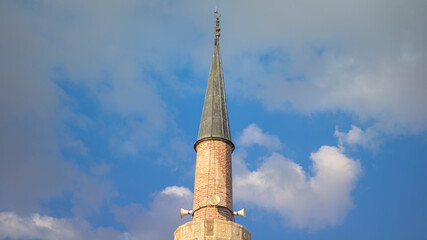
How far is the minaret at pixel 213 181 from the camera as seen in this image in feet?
54.6

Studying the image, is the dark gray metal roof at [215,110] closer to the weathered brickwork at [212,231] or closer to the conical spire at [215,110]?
the conical spire at [215,110]

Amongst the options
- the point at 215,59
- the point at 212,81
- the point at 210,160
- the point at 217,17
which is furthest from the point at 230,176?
the point at 217,17

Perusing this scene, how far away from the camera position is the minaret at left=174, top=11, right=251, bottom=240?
16.6 meters

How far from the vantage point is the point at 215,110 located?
20.5 meters

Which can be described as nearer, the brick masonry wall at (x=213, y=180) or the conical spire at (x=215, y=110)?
the brick masonry wall at (x=213, y=180)

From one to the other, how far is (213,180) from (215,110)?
11.4ft

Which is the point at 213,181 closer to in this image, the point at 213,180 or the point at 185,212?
the point at 213,180

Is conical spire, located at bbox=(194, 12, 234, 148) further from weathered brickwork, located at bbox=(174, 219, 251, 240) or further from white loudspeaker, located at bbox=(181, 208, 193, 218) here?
weathered brickwork, located at bbox=(174, 219, 251, 240)

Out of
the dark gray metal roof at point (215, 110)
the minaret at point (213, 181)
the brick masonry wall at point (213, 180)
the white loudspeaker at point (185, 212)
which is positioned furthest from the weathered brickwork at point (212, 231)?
the dark gray metal roof at point (215, 110)

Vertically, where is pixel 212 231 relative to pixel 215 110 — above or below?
below

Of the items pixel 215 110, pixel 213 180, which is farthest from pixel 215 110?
pixel 213 180

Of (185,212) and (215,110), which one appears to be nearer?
(185,212)

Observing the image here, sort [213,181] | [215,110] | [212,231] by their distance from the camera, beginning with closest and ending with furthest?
[212,231], [213,181], [215,110]

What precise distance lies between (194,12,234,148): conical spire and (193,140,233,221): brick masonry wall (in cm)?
34
